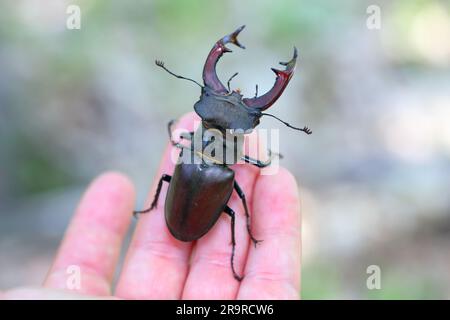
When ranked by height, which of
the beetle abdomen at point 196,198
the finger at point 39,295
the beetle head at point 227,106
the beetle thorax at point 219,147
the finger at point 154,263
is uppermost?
the beetle head at point 227,106

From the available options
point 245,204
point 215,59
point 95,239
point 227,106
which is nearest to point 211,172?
point 245,204

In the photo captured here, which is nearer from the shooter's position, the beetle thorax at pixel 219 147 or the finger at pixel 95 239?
the beetle thorax at pixel 219 147

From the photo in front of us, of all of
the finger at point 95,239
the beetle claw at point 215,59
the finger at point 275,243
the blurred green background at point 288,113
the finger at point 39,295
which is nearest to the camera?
the finger at point 39,295

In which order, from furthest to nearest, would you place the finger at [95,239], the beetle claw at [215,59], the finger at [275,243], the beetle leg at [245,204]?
the finger at [95,239] → the beetle leg at [245,204] → the beetle claw at [215,59] → the finger at [275,243]

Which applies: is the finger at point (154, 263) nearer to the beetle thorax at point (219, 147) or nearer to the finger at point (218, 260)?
the finger at point (218, 260)

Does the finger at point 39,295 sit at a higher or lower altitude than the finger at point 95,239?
lower

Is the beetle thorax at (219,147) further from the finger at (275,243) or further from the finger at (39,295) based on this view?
the finger at (39,295)

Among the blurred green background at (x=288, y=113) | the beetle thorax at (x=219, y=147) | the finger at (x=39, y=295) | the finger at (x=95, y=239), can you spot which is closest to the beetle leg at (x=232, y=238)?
the beetle thorax at (x=219, y=147)

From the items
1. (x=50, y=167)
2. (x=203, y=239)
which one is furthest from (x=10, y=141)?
(x=203, y=239)
